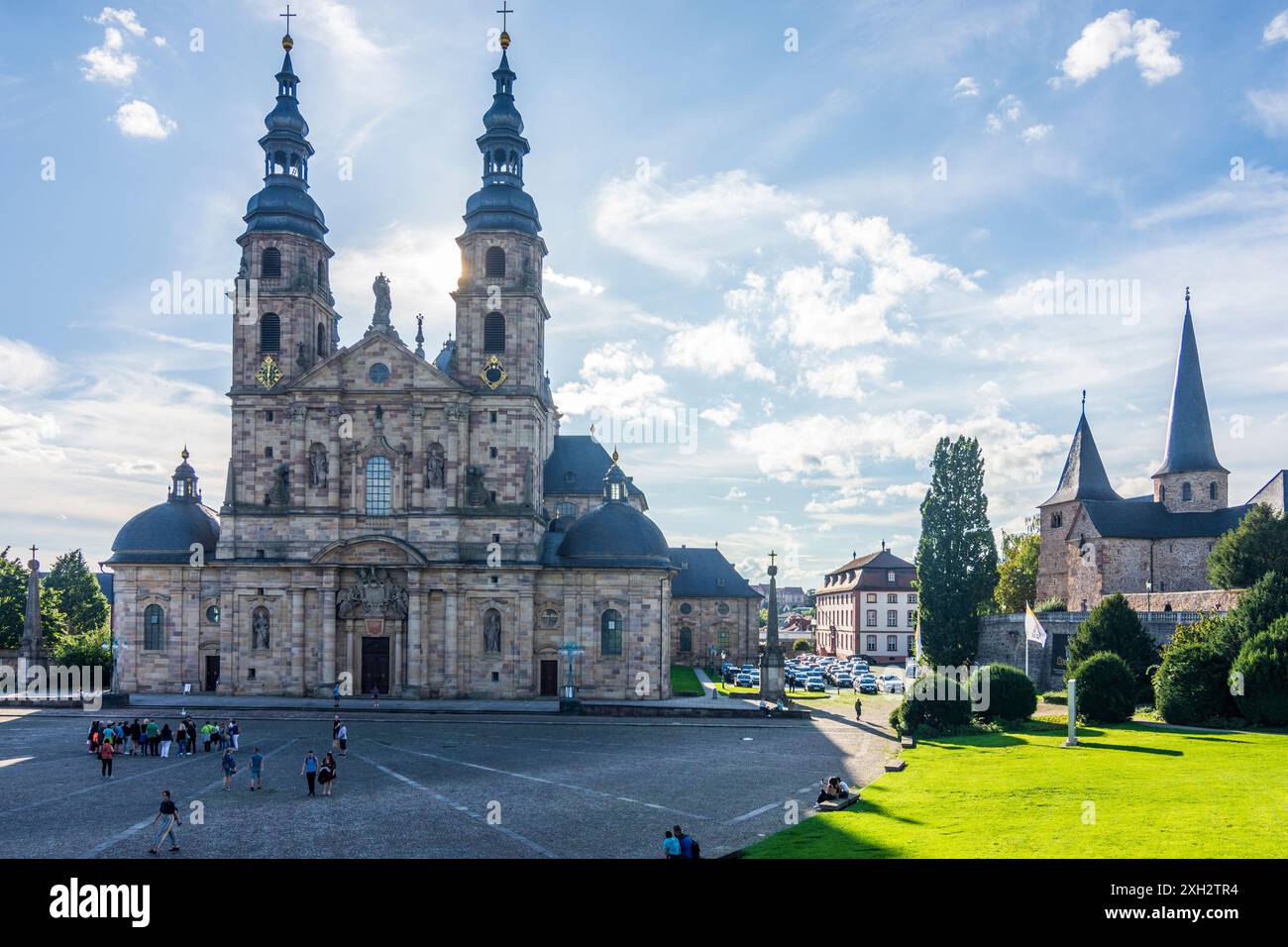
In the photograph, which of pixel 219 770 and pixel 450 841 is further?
pixel 219 770

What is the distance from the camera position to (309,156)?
63.9m

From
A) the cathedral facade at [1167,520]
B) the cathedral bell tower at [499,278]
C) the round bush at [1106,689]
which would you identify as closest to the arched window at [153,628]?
the cathedral bell tower at [499,278]

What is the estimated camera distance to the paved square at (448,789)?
2322 cm

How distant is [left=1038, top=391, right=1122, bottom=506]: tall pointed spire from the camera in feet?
270

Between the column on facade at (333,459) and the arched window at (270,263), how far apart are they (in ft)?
32.9

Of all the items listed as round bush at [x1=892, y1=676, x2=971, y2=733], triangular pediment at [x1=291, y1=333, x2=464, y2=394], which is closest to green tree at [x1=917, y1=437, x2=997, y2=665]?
round bush at [x1=892, y1=676, x2=971, y2=733]

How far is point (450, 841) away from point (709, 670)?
64.9 metres

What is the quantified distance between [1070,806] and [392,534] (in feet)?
138

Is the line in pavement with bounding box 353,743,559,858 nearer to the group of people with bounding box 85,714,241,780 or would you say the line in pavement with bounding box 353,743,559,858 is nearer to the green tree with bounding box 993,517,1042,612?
the group of people with bounding box 85,714,241,780

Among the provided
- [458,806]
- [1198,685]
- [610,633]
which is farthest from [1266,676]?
[458,806]

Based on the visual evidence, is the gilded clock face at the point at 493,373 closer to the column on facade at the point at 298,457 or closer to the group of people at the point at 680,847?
the column on facade at the point at 298,457
